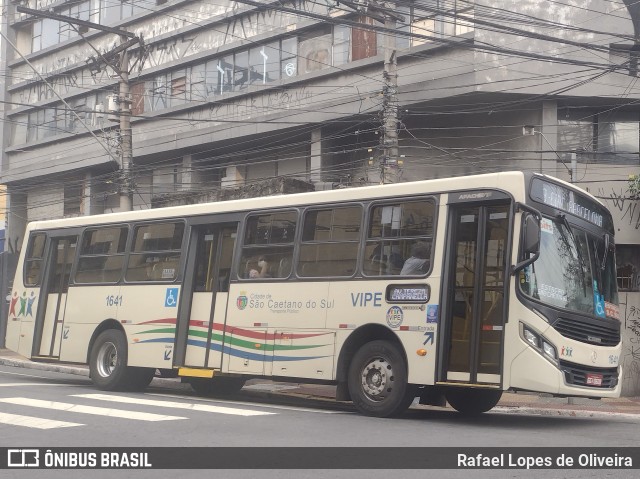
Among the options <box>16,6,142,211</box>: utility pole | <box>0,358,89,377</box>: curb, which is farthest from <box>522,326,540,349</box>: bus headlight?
<box>16,6,142,211</box>: utility pole

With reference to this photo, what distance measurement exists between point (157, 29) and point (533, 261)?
27.7 meters

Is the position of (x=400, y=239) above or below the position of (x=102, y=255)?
above

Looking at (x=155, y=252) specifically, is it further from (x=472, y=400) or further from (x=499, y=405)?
(x=499, y=405)

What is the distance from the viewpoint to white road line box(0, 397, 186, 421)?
444 inches

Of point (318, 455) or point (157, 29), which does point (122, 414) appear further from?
point (157, 29)

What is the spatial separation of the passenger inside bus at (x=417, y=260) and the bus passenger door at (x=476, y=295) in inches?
14.1

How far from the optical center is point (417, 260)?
12125 mm

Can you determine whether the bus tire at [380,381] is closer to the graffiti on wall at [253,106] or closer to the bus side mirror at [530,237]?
the bus side mirror at [530,237]

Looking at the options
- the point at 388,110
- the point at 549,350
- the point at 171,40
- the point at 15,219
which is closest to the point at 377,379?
the point at 549,350

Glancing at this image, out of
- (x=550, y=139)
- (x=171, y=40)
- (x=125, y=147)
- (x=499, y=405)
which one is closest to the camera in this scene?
(x=499, y=405)

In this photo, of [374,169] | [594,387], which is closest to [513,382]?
[594,387]

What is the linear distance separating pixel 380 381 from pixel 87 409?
393 centimetres

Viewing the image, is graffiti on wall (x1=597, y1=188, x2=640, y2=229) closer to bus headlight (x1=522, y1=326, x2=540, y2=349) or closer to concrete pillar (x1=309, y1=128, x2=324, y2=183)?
concrete pillar (x1=309, y1=128, x2=324, y2=183)

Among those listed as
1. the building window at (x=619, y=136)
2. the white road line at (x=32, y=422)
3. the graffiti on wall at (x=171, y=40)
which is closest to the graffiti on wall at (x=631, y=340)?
the building window at (x=619, y=136)
